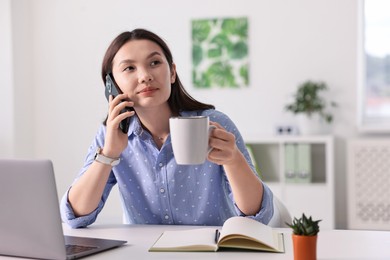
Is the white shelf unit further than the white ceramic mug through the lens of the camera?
Yes

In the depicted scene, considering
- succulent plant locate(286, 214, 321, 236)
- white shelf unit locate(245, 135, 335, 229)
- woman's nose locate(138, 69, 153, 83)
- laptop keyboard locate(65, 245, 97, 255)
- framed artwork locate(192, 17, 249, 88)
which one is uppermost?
framed artwork locate(192, 17, 249, 88)

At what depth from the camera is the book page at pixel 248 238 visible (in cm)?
130

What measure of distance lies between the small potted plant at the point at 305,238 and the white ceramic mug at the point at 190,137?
255 mm

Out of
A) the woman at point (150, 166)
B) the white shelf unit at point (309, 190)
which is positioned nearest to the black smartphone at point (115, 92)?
the woman at point (150, 166)

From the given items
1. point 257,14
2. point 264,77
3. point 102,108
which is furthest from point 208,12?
point 102,108

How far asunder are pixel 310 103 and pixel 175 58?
1081 millimetres

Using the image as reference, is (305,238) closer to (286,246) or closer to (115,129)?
(286,246)

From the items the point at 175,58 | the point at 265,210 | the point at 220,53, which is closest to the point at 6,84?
the point at 175,58

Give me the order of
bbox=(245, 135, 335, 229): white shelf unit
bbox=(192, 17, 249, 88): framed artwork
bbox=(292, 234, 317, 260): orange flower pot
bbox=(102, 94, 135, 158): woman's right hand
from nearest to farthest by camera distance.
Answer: bbox=(292, 234, 317, 260): orange flower pot < bbox=(102, 94, 135, 158): woman's right hand < bbox=(245, 135, 335, 229): white shelf unit < bbox=(192, 17, 249, 88): framed artwork

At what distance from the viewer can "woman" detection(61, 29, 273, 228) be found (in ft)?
5.24

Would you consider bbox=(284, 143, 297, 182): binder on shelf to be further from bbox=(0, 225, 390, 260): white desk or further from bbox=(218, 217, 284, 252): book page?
bbox=(218, 217, 284, 252): book page

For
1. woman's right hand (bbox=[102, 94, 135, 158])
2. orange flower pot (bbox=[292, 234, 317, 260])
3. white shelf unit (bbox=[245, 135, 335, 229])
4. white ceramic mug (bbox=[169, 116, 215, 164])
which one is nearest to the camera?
orange flower pot (bbox=[292, 234, 317, 260])

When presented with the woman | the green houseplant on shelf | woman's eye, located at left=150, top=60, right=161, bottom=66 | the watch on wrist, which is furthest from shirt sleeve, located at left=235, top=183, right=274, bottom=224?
the green houseplant on shelf

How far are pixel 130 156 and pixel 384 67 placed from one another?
3050 millimetres
